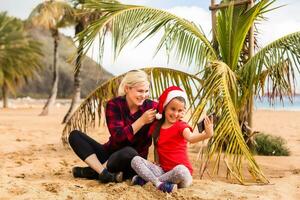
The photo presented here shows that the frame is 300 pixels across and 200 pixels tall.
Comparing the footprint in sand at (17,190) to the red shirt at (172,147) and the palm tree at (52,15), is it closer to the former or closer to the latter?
the red shirt at (172,147)

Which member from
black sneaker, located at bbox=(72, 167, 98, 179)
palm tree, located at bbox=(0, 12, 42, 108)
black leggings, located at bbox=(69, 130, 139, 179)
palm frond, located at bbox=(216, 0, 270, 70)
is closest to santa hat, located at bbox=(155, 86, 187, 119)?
black leggings, located at bbox=(69, 130, 139, 179)

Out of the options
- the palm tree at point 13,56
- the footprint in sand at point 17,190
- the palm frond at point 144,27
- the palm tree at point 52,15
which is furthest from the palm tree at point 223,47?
the palm tree at point 13,56

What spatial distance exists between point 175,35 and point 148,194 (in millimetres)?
2786

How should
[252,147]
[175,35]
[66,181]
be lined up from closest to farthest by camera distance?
[66,181] → [175,35] → [252,147]

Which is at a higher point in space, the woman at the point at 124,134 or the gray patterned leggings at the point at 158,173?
the woman at the point at 124,134

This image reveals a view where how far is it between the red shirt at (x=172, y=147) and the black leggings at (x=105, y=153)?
257 millimetres

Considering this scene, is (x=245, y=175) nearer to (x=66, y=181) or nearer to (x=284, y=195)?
(x=284, y=195)

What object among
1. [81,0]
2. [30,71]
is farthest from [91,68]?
[81,0]

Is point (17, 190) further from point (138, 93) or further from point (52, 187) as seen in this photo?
point (138, 93)

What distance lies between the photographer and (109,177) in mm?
4094

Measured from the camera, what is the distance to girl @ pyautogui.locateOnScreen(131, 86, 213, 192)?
3.76 meters

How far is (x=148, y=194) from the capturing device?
366cm

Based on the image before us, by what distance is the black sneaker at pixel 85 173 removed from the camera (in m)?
4.43

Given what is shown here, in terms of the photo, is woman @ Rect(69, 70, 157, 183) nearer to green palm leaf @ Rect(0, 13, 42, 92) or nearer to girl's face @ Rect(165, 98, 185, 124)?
girl's face @ Rect(165, 98, 185, 124)
